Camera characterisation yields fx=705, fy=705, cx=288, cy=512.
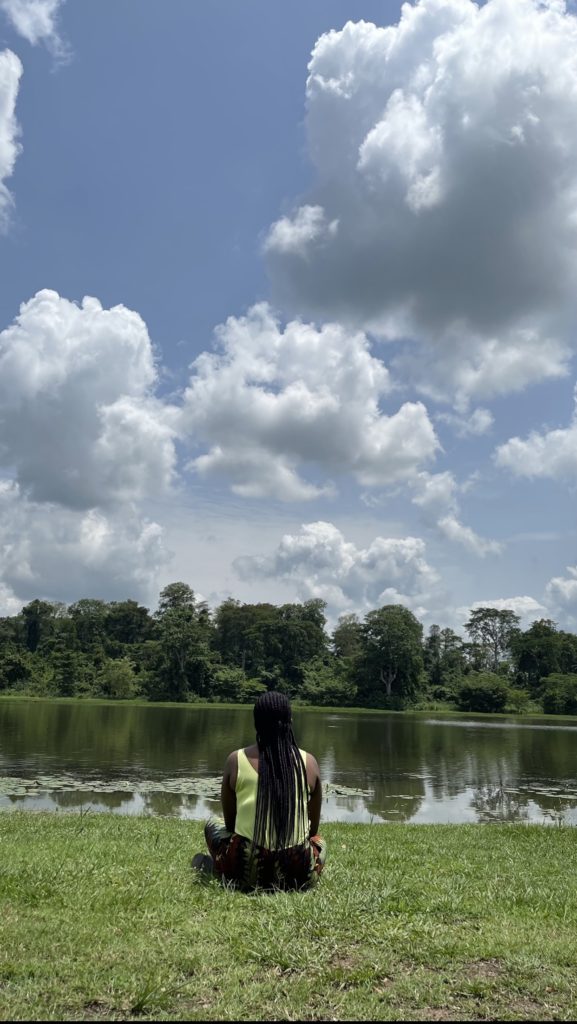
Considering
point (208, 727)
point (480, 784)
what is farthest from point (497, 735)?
point (480, 784)

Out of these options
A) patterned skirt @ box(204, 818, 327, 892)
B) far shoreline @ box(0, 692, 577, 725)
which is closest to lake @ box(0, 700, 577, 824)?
patterned skirt @ box(204, 818, 327, 892)

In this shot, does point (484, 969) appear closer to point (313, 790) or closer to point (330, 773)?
point (313, 790)

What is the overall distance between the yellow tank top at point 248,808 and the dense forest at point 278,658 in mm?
74054

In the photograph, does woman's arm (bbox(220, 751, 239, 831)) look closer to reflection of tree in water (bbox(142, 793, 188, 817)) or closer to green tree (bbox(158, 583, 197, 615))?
reflection of tree in water (bbox(142, 793, 188, 817))

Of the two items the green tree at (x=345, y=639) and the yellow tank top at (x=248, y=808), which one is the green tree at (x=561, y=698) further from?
the yellow tank top at (x=248, y=808)

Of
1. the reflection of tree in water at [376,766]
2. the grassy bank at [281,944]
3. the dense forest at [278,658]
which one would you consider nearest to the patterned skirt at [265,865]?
the grassy bank at [281,944]

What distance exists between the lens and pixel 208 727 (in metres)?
39.9

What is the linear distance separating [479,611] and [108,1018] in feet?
371

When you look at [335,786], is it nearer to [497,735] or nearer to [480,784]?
[480,784]

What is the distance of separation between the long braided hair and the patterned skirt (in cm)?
8

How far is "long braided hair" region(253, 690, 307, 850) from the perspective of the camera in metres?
5.11

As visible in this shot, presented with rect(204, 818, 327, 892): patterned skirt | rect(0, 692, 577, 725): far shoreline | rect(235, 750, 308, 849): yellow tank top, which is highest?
rect(235, 750, 308, 849): yellow tank top

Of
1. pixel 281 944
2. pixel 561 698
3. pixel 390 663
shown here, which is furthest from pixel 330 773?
pixel 561 698

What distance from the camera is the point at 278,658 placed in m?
92.3
